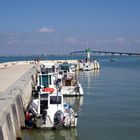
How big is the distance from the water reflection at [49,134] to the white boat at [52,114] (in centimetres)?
32

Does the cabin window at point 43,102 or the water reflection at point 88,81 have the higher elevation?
the cabin window at point 43,102

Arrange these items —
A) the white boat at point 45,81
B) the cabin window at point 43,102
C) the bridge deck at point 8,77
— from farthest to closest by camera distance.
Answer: the white boat at point 45,81
the bridge deck at point 8,77
the cabin window at point 43,102

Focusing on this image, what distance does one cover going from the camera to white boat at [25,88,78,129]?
25156 millimetres

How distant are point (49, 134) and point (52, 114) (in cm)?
129

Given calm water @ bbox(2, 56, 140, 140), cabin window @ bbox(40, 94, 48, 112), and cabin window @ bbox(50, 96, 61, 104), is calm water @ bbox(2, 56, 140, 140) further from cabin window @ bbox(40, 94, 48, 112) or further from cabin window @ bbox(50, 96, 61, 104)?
cabin window @ bbox(50, 96, 61, 104)

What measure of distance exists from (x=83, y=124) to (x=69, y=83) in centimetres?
1589

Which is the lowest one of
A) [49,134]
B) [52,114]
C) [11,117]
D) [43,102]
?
[49,134]

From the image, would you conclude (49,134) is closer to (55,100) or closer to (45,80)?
(55,100)

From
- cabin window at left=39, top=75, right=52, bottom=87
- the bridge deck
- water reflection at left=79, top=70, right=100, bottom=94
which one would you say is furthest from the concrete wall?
water reflection at left=79, top=70, right=100, bottom=94

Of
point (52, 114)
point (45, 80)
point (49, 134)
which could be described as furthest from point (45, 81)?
point (49, 134)

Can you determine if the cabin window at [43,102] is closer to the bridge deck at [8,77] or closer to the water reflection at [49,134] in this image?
the water reflection at [49,134]

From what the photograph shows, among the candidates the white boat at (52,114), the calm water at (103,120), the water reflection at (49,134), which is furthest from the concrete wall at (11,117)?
the calm water at (103,120)

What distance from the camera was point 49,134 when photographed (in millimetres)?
24859

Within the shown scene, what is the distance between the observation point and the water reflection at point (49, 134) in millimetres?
24531
